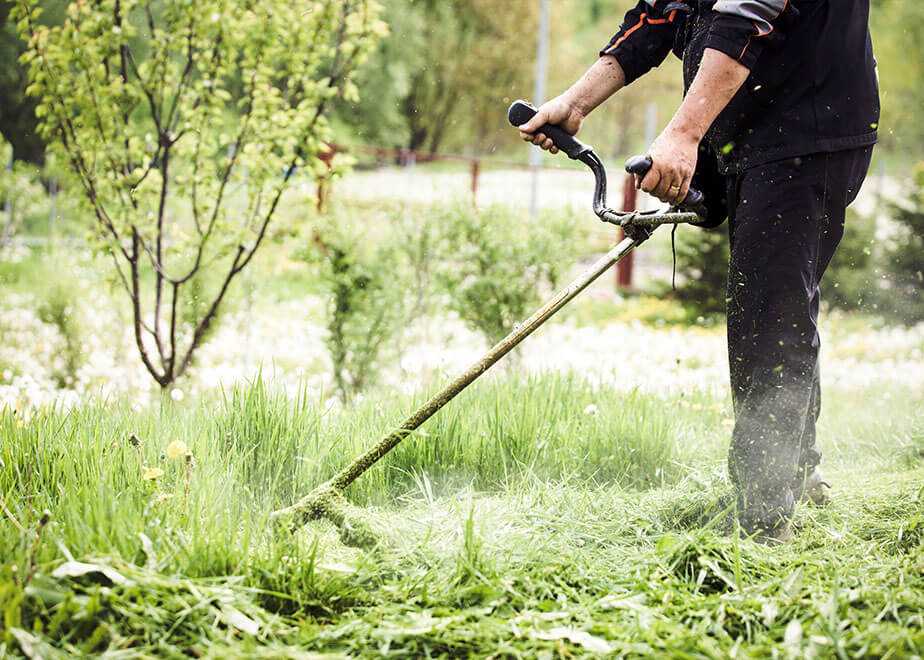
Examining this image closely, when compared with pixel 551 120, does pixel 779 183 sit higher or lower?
lower

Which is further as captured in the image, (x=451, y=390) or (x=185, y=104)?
(x=185, y=104)

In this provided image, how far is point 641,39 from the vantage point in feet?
9.48

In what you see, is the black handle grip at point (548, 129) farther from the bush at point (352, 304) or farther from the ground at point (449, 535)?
the bush at point (352, 304)

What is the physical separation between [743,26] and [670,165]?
0.40m

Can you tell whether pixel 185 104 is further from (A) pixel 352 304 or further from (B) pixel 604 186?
(B) pixel 604 186

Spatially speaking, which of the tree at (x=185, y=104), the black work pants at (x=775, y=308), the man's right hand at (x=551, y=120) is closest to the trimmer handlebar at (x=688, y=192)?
the black work pants at (x=775, y=308)

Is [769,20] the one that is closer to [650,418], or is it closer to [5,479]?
[650,418]

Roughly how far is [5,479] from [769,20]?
7.70 ft

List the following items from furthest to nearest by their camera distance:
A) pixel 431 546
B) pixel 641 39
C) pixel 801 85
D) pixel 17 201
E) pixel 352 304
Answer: pixel 17 201
pixel 352 304
pixel 641 39
pixel 801 85
pixel 431 546

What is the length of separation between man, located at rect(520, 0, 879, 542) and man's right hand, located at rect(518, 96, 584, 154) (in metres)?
0.35

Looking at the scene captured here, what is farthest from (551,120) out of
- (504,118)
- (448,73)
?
(448,73)

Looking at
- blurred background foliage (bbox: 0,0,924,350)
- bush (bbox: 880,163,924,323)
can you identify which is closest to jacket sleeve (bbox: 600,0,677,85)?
blurred background foliage (bbox: 0,0,924,350)

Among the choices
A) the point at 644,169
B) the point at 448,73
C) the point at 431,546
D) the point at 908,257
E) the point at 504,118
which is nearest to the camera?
the point at 644,169

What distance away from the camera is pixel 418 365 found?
5637mm
